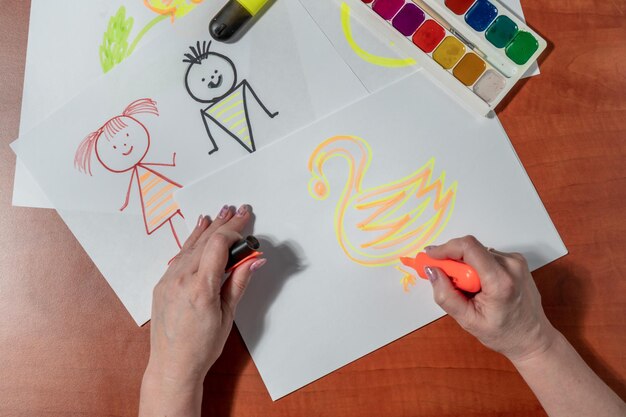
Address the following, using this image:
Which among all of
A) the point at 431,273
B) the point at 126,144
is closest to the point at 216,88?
the point at 126,144

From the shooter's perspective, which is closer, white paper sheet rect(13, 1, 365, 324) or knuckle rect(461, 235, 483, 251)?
knuckle rect(461, 235, 483, 251)

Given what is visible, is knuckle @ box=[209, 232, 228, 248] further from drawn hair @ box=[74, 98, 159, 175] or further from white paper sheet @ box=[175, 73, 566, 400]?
drawn hair @ box=[74, 98, 159, 175]

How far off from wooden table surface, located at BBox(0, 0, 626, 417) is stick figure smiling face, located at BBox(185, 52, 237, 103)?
0.25m

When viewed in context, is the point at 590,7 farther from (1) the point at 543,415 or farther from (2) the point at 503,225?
(1) the point at 543,415

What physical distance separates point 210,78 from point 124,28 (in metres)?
0.14

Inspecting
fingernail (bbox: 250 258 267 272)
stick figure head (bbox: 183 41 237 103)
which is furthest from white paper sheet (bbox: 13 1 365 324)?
fingernail (bbox: 250 258 267 272)

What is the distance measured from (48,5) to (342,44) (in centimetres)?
40

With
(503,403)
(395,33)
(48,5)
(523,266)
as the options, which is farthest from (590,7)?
(48,5)

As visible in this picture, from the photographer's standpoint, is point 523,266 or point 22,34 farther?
point 22,34

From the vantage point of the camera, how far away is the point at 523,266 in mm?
607

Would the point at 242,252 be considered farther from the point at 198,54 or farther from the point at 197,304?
the point at 198,54

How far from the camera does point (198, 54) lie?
0.70m

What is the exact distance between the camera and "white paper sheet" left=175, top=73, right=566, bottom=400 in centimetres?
68

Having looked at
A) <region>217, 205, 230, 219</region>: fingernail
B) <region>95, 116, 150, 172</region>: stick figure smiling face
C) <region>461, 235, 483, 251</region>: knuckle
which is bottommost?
<region>461, 235, 483, 251</region>: knuckle
